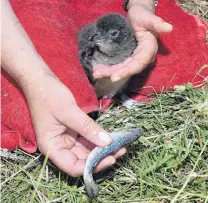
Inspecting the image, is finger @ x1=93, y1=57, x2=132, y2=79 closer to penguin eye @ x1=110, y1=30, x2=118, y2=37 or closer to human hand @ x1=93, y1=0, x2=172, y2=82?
human hand @ x1=93, y1=0, x2=172, y2=82

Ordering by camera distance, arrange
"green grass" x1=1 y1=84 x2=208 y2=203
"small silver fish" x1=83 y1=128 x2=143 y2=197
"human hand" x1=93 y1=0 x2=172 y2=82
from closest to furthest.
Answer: "small silver fish" x1=83 y1=128 x2=143 y2=197 → "green grass" x1=1 y1=84 x2=208 y2=203 → "human hand" x1=93 y1=0 x2=172 y2=82

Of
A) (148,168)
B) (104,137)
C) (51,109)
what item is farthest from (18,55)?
(148,168)

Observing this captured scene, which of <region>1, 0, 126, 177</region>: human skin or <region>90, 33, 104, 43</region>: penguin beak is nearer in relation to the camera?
<region>1, 0, 126, 177</region>: human skin

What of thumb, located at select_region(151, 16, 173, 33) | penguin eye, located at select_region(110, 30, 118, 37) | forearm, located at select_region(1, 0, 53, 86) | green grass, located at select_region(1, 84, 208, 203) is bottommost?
green grass, located at select_region(1, 84, 208, 203)

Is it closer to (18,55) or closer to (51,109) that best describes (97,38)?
(18,55)

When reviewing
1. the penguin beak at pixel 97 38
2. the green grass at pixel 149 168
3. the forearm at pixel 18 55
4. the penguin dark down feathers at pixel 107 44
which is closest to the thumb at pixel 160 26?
the penguin dark down feathers at pixel 107 44

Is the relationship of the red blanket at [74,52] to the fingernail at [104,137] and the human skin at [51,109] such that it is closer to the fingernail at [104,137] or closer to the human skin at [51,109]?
the human skin at [51,109]

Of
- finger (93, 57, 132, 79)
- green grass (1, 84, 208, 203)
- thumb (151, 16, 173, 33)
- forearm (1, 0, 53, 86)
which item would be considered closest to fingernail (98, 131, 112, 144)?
green grass (1, 84, 208, 203)
